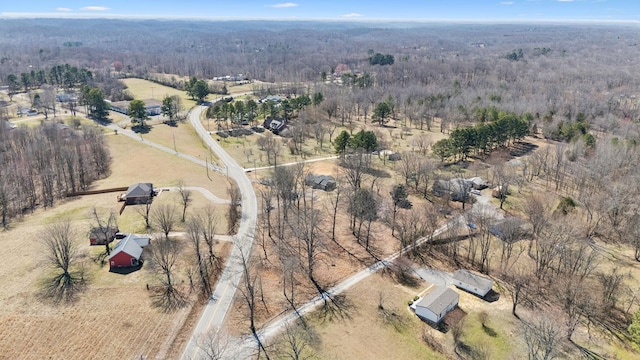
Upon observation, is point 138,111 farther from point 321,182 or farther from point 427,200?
point 427,200

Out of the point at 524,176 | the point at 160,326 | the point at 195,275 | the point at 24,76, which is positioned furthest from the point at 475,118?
the point at 24,76

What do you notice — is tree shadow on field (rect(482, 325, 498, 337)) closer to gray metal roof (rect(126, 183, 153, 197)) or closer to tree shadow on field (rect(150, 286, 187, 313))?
tree shadow on field (rect(150, 286, 187, 313))

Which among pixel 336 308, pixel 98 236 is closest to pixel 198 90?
pixel 98 236

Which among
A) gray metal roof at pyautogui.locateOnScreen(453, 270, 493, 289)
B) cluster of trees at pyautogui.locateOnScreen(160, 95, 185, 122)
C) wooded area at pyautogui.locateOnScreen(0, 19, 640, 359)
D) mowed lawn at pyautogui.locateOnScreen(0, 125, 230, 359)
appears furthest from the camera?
cluster of trees at pyautogui.locateOnScreen(160, 95, 185, 122)

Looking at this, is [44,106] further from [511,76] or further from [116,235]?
[511,76]

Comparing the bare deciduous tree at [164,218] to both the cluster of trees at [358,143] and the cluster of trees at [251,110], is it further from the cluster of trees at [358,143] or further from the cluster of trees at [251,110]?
the cluster of trees at [251,110]

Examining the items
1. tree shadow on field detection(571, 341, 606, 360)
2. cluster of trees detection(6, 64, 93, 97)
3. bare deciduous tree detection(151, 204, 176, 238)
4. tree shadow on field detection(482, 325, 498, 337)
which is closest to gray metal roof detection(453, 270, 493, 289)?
tree shadow on field detection(482, 325, 498, 337)
